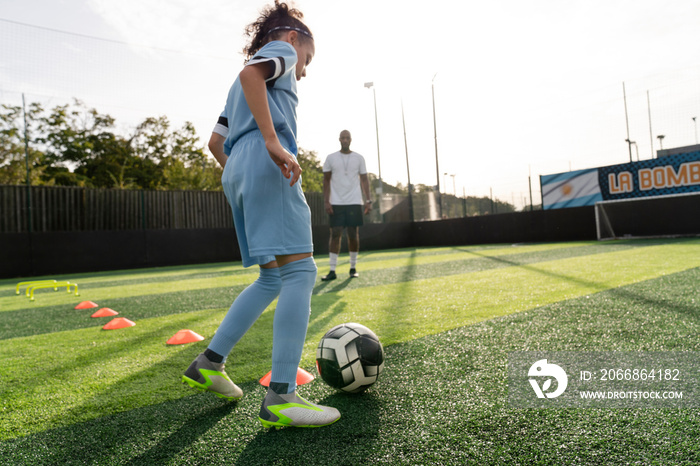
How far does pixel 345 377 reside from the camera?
6.07ft

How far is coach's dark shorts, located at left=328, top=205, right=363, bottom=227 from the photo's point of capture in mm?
6398

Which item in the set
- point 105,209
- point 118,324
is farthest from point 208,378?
point 105,209

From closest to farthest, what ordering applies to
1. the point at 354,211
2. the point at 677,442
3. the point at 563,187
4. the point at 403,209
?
the point at 677,442 → the point at 354,211 → the point at 563,187 → the point at 403,209

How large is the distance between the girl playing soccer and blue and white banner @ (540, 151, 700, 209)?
14.2 metres

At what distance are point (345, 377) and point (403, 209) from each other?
18.1m

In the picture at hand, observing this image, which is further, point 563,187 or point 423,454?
point 563,187

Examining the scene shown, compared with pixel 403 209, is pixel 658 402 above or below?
below

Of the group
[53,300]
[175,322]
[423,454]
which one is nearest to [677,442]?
[423,454]

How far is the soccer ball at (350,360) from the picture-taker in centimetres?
186

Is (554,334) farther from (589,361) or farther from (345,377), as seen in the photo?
(345,377)

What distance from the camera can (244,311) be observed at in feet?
6.10

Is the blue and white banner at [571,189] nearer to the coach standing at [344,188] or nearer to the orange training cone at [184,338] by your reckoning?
the coach standing at [344,188]

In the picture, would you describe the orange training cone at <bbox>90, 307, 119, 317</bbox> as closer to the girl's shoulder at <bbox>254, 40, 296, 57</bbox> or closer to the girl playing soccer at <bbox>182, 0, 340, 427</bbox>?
the girl playing soccer at <bbox>182, 0, 340, 427</bbox>

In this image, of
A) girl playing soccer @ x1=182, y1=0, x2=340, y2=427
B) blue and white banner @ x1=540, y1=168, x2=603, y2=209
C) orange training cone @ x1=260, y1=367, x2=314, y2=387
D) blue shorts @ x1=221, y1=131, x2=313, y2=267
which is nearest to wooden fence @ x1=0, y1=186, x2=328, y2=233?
blue and white banner @ x1=540, y1=168, x2=603, y2=209
